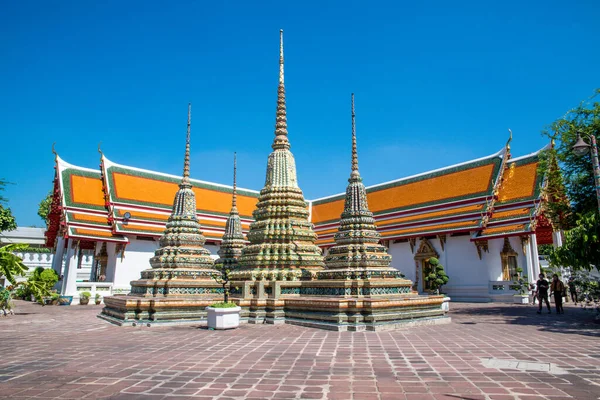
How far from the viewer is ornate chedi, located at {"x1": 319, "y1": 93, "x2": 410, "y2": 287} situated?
12148 millimetres

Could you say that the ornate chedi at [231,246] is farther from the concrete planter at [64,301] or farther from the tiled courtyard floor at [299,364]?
the tiled courtyard floor at [299,364]

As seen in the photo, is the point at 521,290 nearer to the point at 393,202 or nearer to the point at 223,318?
the point at 393,202

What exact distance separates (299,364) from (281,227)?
843cm

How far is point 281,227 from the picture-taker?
1452cm

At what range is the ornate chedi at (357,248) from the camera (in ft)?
39.9

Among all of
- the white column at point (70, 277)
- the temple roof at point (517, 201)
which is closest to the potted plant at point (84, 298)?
the white column at point (70, 277)

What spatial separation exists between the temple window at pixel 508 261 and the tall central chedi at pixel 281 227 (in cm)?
1343

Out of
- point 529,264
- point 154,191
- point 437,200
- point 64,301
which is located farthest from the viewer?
point 154,191

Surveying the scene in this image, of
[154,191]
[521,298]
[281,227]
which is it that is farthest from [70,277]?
[521,298]

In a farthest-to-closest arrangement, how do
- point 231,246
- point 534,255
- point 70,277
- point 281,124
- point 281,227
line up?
point 70,277 → point 534,255 → point 231,246 → point 281,124 → point 281,227

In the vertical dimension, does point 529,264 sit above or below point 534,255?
below

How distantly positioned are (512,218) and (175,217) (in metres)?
17.5

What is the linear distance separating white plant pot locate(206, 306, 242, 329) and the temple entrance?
18.4 meters

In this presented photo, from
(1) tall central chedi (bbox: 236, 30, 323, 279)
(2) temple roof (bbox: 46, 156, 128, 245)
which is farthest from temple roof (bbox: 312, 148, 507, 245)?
(2) temple roof (bbox: 46, 156, 128, 245)
